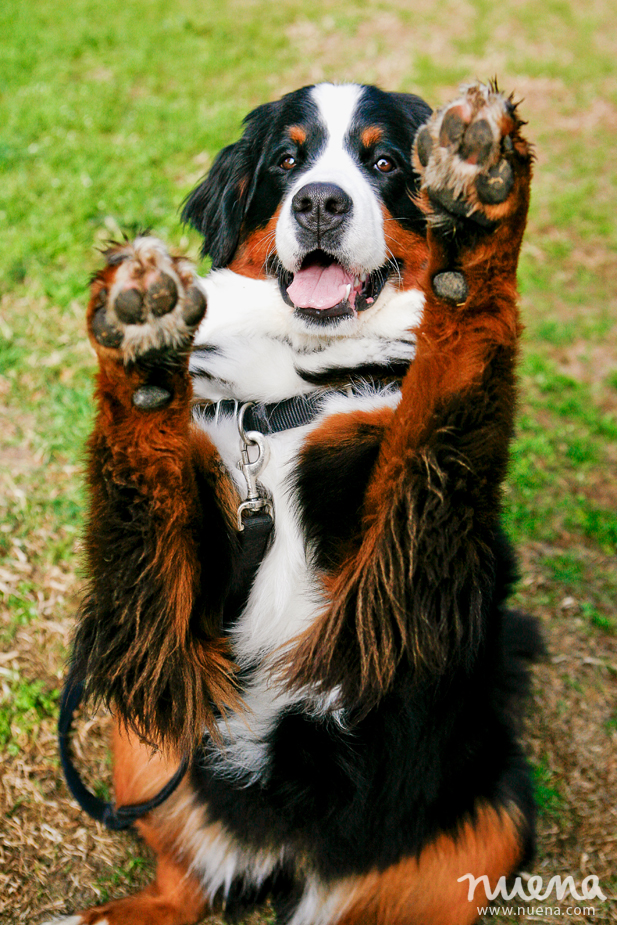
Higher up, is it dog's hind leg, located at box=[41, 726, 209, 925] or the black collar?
the black collar

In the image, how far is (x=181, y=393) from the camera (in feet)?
5.56

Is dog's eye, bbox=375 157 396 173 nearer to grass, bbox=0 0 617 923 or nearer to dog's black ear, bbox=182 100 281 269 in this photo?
dog's black ear, bbox=182 100 281 269

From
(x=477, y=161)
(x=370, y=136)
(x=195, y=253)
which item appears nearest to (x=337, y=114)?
(x=370, y=136)

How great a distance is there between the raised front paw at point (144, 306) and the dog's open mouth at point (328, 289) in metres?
0.88

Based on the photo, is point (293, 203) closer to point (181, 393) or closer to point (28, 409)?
point (181, 393)

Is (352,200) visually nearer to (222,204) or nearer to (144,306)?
(222,204)

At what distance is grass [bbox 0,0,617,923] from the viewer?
9.18ft

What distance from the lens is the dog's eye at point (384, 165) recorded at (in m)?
2.74

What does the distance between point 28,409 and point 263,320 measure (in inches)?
73.4

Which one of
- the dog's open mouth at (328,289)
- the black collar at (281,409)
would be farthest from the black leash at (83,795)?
the dog's open mouth at (328,289)

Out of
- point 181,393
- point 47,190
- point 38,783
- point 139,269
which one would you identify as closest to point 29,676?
point 38,783

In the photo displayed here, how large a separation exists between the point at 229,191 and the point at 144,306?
1554 millimetres

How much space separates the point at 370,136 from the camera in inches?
107

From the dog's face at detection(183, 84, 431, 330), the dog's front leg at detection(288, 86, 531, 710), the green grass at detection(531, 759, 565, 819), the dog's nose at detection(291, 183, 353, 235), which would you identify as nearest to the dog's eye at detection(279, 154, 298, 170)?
the dog's face at detection(183, 84, 431, 330)
